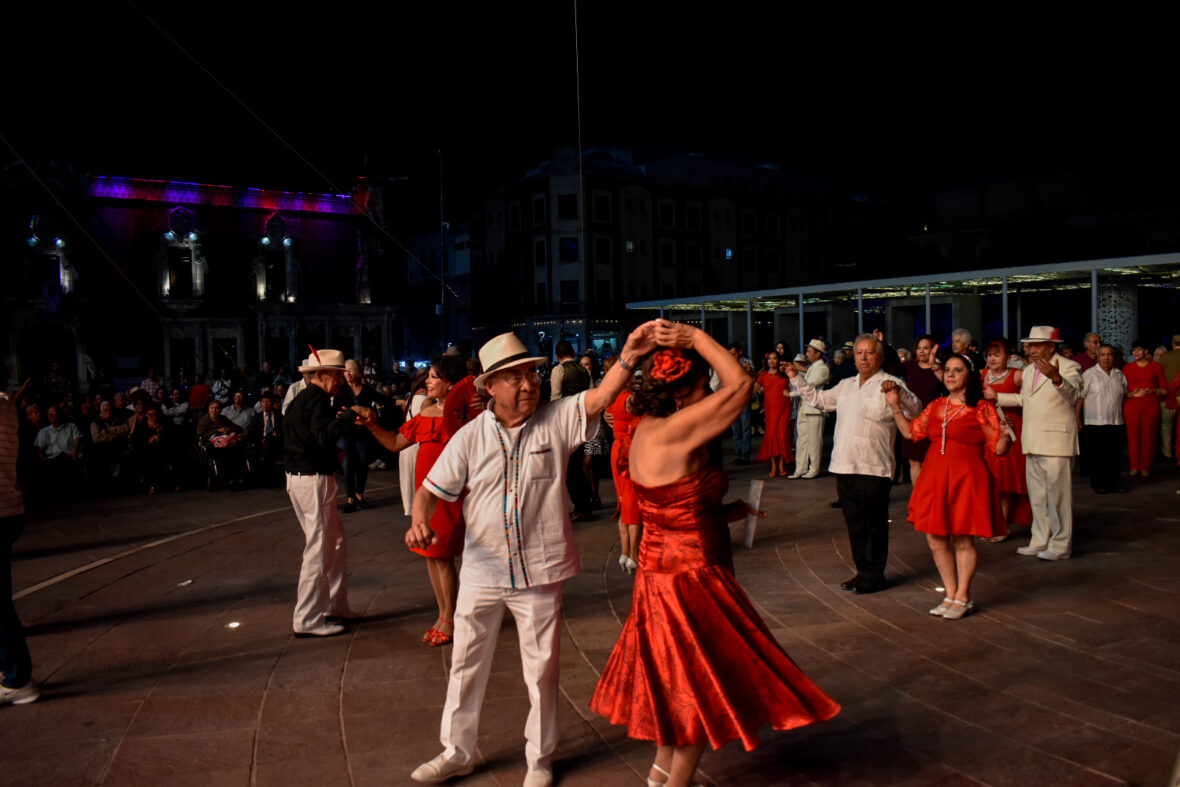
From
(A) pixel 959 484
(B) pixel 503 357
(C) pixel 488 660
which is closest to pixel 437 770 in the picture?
(C) pixel 488 660

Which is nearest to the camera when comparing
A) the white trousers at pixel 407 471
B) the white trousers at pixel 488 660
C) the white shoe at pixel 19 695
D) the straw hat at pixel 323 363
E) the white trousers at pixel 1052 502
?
the white trousers at pixel 488 660

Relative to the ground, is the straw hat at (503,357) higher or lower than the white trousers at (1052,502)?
higher

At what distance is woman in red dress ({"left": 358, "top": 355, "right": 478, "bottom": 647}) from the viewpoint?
4832 mm

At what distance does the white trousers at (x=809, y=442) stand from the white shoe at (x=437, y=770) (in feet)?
28.5

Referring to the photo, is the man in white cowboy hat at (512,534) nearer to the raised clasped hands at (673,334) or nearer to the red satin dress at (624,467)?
the raised clasped hands at (673,334)

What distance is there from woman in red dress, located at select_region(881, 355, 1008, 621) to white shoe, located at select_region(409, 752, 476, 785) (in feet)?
10.6

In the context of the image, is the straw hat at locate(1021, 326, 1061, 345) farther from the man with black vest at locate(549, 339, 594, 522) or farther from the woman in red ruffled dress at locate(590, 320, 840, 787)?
the woman in red ruffled dress at locate(590, 320, 840, 787)

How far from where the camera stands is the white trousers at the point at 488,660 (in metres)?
3.21

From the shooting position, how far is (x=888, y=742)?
11.7 feet

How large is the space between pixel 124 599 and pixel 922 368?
25.3 feet

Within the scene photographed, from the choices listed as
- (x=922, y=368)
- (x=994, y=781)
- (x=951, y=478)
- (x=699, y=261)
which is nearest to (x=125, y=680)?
(x=994, y=781)

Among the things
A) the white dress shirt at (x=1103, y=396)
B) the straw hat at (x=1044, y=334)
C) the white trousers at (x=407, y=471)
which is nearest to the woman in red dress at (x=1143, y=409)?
the white dress shirt at (x=1103, y=396)

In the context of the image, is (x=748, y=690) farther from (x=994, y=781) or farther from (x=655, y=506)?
(x=994, y=781)

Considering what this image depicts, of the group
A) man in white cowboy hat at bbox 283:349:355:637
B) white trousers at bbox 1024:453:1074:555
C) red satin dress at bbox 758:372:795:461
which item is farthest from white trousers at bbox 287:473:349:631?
red satin dress at bbox 758:372:795:461
